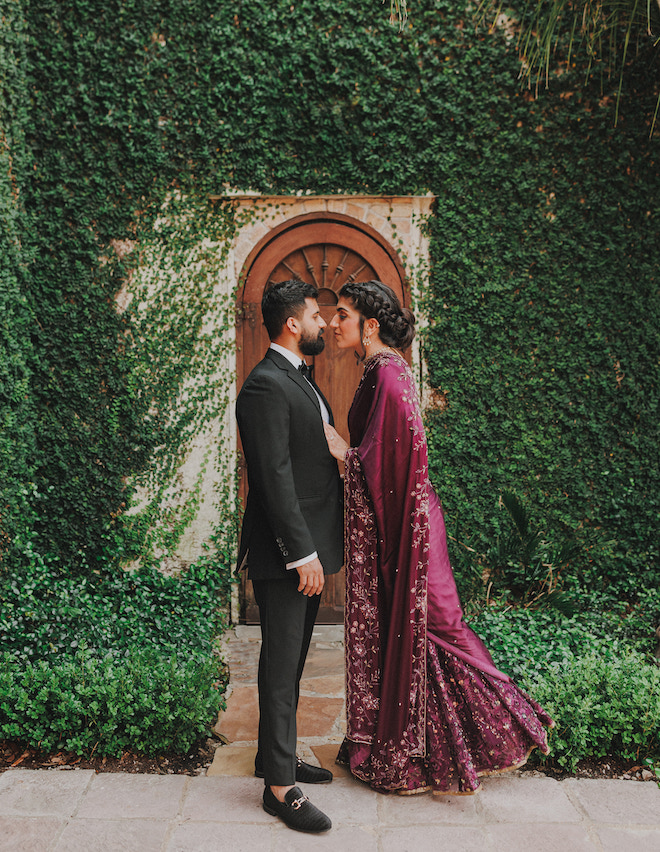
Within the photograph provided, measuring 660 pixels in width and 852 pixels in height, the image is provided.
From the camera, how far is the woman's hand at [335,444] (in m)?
2.89

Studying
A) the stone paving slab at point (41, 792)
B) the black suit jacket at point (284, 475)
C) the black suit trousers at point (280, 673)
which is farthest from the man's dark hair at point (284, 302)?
the stone paving slab at point (41, 792)

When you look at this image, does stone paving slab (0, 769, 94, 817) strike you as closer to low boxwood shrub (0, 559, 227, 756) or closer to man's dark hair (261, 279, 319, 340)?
low boxwood shrub (0, 559, 227, 756)

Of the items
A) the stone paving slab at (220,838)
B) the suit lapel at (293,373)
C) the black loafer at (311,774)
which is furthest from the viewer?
the black loafer at (311,774)

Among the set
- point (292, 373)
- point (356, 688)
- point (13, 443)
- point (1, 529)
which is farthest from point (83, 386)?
point (356, 688)

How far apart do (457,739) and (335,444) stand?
1286 millimetres

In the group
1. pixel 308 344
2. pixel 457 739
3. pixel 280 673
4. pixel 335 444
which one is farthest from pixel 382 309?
pixel 457 739

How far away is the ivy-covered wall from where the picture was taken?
4.73m

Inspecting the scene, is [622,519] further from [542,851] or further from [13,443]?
[13,443]

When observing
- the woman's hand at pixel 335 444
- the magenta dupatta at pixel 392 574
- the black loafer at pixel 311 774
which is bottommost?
the black loafer at pixel 311 774

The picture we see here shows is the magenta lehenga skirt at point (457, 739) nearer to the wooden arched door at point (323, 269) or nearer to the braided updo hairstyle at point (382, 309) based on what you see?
the braided updo hairstyle at point (382, 309)

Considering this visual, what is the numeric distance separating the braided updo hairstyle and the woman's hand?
0.45 m

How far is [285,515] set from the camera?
2.65 m

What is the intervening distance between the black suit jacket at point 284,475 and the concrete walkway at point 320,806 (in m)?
0.97

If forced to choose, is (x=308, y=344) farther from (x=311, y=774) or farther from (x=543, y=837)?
(x=543, y=837)
